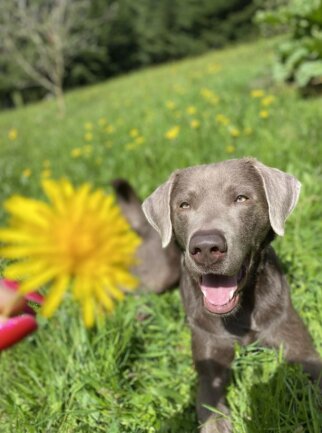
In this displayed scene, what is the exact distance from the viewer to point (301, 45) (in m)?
6.32

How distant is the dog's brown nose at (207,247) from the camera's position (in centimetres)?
163

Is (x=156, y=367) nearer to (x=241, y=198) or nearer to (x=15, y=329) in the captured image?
(x=241, y=198)

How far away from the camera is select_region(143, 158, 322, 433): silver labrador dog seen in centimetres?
206

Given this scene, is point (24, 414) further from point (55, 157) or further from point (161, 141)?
point (55, 157)

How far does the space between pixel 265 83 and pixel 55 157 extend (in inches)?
137

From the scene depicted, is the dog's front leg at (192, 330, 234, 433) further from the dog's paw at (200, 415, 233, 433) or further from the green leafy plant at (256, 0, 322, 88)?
the green leafy plant at (256, 0, 322, 88)

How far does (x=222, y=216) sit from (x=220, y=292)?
1.05ft

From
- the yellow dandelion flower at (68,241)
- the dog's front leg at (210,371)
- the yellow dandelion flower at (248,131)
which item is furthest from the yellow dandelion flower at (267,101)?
the yellow dandelion flower at (68,241)

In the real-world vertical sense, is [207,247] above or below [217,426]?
above

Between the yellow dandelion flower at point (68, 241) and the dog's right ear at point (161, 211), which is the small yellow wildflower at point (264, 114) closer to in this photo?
the dog's right ear at point (161, 211)

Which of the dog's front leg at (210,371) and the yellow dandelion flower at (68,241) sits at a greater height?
the yellow dandelion flower at (68,241)

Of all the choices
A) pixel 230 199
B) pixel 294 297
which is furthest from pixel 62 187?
pixel 294 297

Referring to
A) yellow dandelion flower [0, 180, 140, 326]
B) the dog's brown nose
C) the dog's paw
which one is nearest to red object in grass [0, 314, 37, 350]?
yellow dandelion flower [0, 180, 140, 326]

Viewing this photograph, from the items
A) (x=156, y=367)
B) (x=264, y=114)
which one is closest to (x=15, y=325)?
(x=156, y=367)
